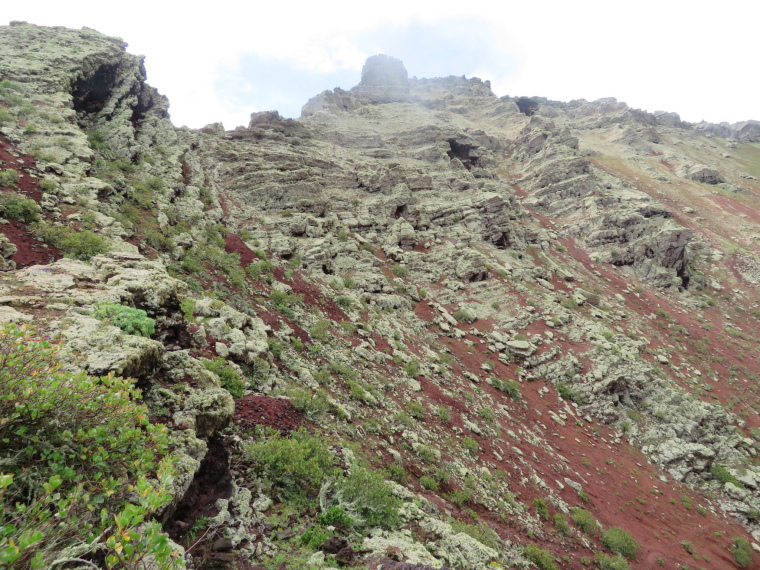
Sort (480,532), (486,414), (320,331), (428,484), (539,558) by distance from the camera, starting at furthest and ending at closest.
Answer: (486,414) < (320,331) < (428,484) < (539,558) < (480,532)

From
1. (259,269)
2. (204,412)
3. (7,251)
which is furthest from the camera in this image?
(259,269)

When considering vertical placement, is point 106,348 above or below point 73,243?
below

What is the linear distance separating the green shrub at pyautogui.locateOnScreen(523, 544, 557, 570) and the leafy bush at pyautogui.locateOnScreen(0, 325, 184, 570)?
11.7 metres

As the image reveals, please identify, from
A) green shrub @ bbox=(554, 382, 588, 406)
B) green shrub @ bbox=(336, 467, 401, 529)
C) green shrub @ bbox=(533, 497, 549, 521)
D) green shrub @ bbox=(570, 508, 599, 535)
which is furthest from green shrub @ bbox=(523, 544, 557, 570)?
green shrub @ bbox=(554, 382, 588, 406)

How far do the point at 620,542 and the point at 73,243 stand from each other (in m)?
24.7

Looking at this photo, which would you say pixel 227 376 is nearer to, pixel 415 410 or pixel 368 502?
pixel 368 502

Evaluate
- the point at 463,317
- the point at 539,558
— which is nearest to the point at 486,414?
the point at 539,558

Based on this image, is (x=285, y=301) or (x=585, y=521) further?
(x=285, y=301)

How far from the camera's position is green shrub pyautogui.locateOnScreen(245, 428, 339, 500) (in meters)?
7.05

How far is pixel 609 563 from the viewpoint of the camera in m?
12.1

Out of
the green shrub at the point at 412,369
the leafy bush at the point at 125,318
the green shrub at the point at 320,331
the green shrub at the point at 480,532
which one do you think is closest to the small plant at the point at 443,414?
the green shrub at the point at 412,369

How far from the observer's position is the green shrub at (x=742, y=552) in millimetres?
15000

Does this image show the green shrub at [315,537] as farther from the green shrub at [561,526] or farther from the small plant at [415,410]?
the green shrub at [561,526]

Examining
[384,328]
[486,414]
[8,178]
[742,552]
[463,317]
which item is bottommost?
[742,552]
